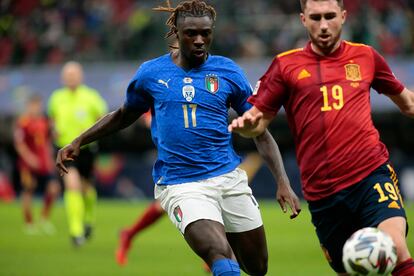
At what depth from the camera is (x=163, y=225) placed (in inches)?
759

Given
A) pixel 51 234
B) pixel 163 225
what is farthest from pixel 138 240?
pixel 163 225

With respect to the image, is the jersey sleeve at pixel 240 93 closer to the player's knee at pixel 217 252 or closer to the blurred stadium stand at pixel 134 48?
the player's knee at pixel 217 252

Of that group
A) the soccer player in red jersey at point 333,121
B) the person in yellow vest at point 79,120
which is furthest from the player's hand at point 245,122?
the person in yellow vest at point 79,120

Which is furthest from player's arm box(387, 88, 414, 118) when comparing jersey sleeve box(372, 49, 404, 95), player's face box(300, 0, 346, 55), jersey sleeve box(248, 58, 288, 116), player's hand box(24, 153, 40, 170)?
player's hand box(24, 153, 40, 170)

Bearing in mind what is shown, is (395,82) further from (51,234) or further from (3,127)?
(3,127)

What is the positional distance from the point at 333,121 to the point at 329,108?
3.9 inches

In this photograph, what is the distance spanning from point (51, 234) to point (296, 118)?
1097 cm

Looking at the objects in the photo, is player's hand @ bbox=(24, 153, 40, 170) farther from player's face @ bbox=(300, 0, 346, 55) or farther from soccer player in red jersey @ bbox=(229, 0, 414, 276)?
player's face @ bbox=(300, 0, 346, 55)

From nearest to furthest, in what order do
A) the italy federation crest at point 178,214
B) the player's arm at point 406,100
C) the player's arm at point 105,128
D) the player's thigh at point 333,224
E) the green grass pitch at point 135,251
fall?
the player's thigh at point 333,224
the player's arm at point 406,100
the italy federation crest at point 178,214
the player's arm at point 105,128
the green grass pitch at point 135,251

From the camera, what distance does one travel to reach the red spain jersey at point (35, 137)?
19453mm

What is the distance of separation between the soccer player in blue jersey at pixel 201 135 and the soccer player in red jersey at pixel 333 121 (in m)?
0.51

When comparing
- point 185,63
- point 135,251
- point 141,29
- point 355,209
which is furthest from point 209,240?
point 141,29

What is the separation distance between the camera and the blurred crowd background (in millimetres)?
22750

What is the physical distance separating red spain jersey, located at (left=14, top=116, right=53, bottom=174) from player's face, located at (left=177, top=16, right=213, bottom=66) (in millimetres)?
12312
